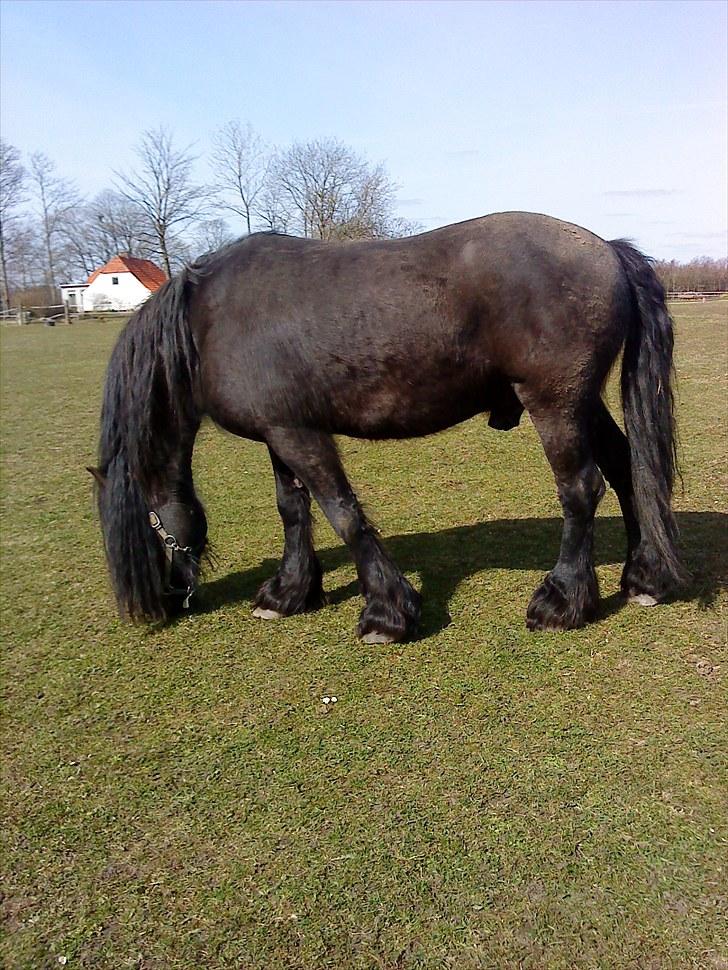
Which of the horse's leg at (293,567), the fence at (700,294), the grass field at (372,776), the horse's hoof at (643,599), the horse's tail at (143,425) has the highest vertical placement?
the fence at (700,294)

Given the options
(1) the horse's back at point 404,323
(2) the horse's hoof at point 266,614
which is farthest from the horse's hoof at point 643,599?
(2) the horse's hoof at point 266,614

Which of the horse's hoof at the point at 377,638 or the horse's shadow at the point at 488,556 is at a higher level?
the horse's shadow at the point at 488,556

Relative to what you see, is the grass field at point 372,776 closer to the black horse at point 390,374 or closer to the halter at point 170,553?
the halter at point 170,553

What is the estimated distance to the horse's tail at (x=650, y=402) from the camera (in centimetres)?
365

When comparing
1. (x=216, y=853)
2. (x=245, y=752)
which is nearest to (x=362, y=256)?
(x=245, y=752)

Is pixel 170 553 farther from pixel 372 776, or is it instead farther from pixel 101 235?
pixel 101 235

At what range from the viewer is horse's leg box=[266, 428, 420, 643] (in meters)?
3.68

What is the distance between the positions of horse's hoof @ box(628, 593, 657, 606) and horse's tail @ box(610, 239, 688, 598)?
0.25 metres

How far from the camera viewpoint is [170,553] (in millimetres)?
3979

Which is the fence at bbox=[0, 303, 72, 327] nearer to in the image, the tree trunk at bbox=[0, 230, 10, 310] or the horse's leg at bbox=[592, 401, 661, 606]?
the tree trunk at bbox=[0, 230, 10, 310]

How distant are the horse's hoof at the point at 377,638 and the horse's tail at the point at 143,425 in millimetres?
1182

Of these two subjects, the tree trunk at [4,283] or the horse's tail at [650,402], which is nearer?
the horse's tail at [650,402]

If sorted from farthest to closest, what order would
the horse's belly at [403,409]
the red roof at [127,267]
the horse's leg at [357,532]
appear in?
the red roof at [127,267], the horse's leg at [357,532], the horse's belly at [403,409]

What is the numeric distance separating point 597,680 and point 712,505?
9.25 ft
